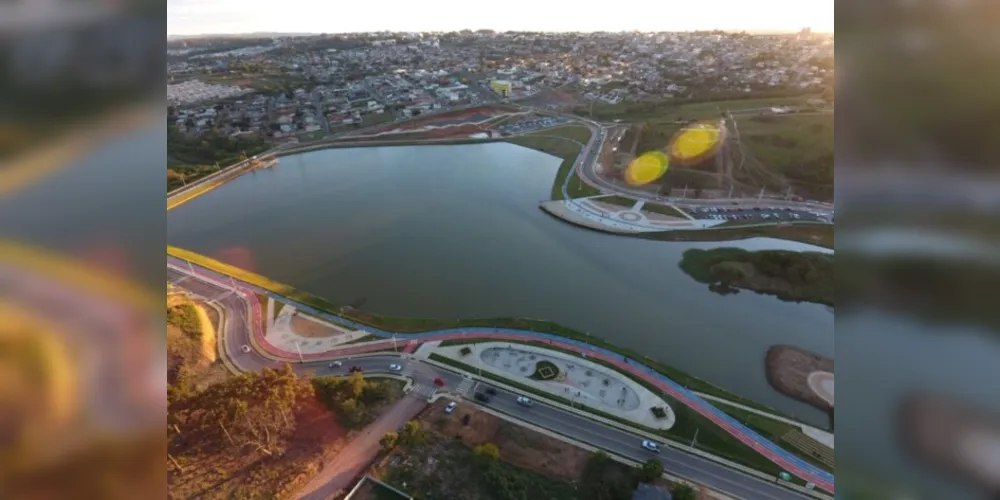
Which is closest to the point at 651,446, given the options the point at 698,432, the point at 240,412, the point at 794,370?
the point at 698,432

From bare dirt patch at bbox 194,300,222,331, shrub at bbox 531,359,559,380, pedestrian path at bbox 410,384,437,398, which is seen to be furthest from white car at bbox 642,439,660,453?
bare dirt patch at bbox 194,300,222,331

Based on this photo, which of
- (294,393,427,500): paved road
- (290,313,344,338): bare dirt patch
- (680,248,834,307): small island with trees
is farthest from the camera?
(680,248,834,307): small island with trees

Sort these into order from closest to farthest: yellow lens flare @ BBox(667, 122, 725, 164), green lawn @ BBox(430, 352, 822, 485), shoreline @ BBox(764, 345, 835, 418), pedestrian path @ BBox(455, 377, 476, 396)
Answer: green lawn @ BBox(430, 352, 822, 485) < pedestrian path @ BBox(455, 377, 476, 396) < shoreline @ BBox(764, 345, 835, 418) < yellow lens flare @ BBox(667, 122, 725, 164)

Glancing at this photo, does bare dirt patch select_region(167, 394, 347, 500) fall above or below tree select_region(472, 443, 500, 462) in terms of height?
below

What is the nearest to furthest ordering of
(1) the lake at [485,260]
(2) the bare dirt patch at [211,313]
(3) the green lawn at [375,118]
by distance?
(2) the bare dirt patch at [211,313], (1) the lake at [485,260], (3) the green lawn at [375,118]

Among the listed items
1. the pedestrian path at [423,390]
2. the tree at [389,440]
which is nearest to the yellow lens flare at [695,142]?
the pedestrian path at [423,390]

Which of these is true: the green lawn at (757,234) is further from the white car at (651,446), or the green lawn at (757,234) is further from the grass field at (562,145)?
the white car at (651,446)

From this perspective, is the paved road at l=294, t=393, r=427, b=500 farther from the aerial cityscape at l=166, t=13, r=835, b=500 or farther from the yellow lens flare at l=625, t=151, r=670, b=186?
the yellow lens flare at l=625, t=151, r=670, b=186
